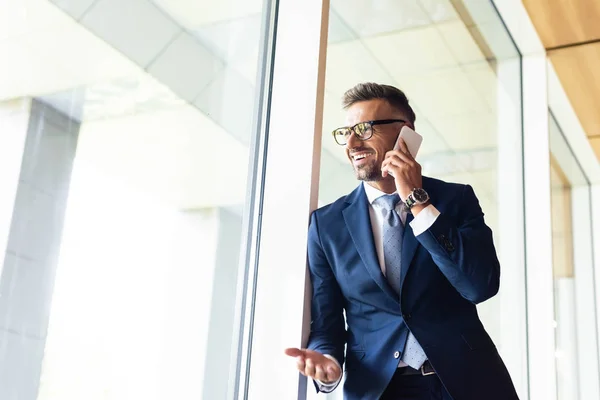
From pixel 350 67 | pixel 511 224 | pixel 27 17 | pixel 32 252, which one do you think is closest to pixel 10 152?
pixel 32 252

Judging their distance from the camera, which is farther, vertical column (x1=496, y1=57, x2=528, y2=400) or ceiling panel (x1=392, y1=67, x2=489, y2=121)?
vertical column (x1=496, y1=57, x2=528, y2=400)

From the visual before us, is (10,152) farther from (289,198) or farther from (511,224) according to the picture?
(511,224)

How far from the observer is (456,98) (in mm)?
3678

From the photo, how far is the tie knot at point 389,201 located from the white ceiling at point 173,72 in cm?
31

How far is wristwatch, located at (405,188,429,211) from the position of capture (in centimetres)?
196

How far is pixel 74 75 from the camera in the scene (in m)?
1.78

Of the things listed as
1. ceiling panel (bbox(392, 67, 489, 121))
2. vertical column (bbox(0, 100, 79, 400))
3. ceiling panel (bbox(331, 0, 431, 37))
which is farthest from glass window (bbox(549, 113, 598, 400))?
vertical column (bbox(0, 100, 79, 400))

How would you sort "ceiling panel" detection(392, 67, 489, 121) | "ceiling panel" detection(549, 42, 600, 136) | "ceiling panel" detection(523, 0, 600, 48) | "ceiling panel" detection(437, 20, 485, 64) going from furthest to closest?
"ceiling panel" detection(549, 42, 600, 136) → "ceiling panel" detection(523, 0, 600, 48) → "ceiling panel" detection(437, 20, 485, 64) → "ceiling panel" detection(392, 67, 489, 121)

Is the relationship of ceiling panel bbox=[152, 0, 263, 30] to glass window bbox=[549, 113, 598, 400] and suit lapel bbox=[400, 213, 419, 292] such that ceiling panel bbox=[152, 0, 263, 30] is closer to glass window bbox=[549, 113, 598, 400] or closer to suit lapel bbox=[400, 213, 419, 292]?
suit lapel bbox=[400, 213, 419, 292]

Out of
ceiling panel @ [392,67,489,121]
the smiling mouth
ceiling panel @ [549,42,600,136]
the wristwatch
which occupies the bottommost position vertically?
the wristwatch

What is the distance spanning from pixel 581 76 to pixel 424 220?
365 centimetres

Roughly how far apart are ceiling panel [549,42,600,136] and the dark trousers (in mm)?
3423

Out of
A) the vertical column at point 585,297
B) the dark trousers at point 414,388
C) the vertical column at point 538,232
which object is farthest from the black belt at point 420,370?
the vertical column at point 585,297

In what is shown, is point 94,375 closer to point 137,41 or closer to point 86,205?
point 86,205
